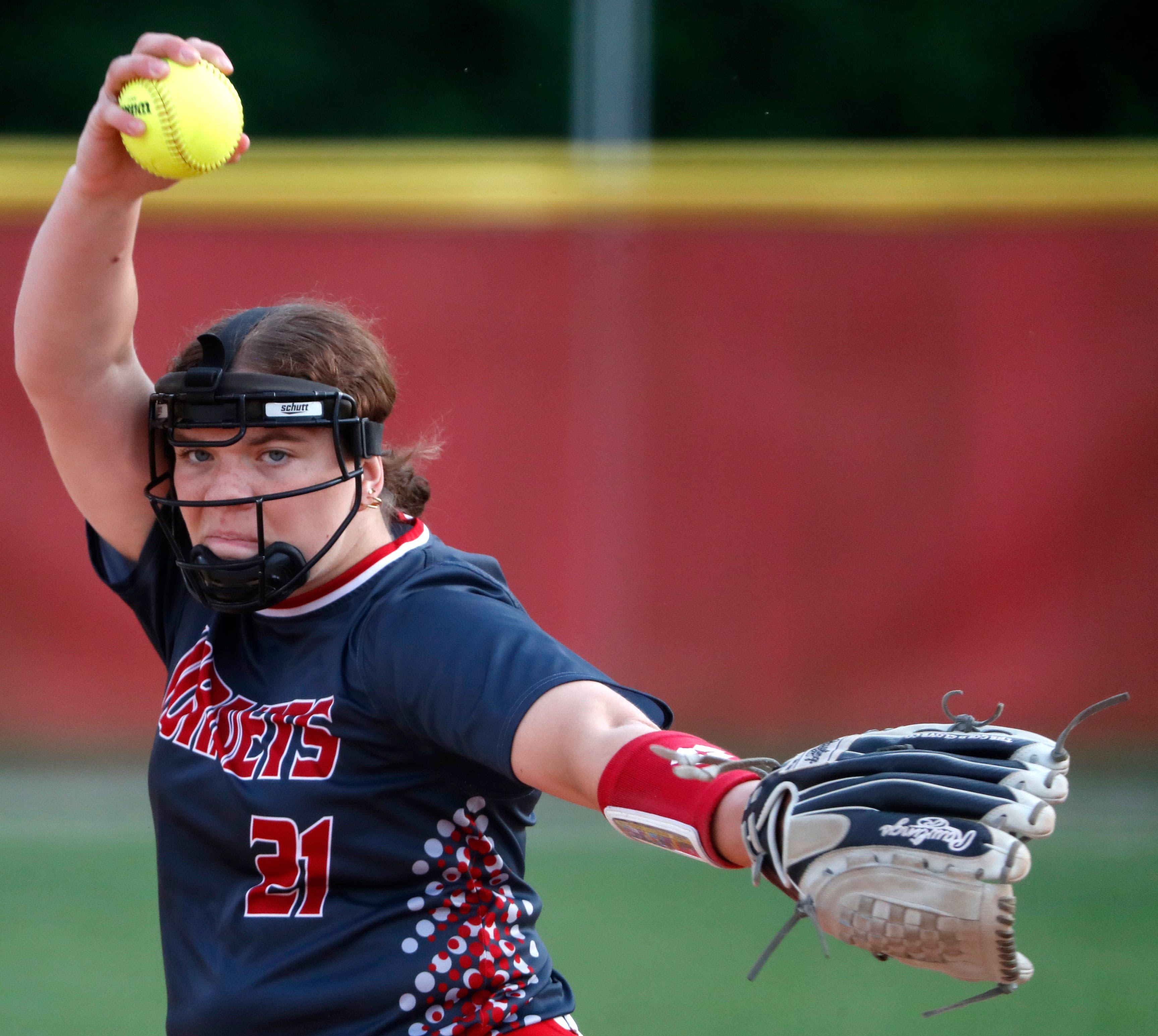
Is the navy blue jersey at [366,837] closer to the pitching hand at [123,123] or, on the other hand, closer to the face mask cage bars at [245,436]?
the face mask cage bars at [245,436]

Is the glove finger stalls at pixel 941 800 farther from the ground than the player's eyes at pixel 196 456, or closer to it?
closer to it

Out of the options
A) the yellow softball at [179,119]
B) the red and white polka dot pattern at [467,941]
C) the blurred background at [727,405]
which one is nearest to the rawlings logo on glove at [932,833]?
the red and white polka dot pattern at [467,941]

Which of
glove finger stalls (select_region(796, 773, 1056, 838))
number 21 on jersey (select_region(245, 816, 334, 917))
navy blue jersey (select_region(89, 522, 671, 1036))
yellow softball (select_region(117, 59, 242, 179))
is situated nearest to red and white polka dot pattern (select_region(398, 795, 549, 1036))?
navy blue jersey (select_region(89, 522, 671, 1036))

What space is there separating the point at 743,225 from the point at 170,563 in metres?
4.75

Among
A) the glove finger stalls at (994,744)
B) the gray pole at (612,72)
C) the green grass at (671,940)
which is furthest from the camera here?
the gray pole at (612,72)

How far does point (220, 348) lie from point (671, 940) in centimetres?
299

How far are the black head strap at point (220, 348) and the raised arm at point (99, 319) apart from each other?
0.17 metres

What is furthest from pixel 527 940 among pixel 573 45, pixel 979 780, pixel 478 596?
pixel 573 45

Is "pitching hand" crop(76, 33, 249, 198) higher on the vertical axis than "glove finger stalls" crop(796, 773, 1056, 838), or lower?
higher

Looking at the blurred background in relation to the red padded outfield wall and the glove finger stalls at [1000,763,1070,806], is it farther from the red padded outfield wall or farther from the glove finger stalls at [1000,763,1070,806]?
the glove finger stalls at [1000,763,1070,806]

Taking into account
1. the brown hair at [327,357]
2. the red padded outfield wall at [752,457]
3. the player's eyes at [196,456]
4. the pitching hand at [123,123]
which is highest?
the pitching hand at [123,123]

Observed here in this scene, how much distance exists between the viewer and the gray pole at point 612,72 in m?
6.80

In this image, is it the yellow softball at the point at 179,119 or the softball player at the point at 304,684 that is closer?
the softball player at the point at 304,684

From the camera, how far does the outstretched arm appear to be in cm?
170
